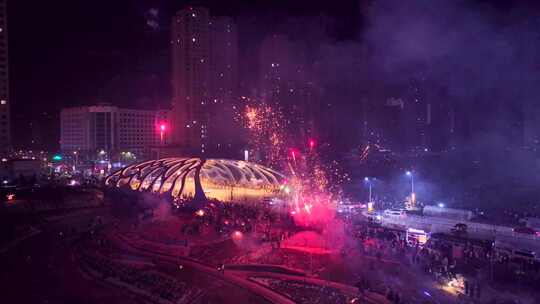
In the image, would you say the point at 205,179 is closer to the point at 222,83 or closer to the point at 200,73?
the point at 200,73

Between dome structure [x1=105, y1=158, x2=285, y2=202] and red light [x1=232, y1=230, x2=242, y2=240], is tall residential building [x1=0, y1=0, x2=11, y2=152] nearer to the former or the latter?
dome structure [x1=105, y1=158, x2=285, y2=202]

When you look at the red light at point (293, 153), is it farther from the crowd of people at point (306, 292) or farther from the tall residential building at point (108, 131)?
the crowd of people at point (306, 292)

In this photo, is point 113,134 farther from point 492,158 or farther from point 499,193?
point 492,158

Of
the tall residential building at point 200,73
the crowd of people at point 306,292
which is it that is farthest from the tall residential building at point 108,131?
the crowd of people at point 306,292

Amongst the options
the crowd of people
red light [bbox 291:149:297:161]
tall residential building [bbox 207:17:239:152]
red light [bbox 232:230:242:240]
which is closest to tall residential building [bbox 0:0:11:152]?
tall residential building [bbox 207:17:239:152]

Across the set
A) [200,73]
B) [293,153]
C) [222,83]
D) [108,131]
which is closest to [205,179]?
[293,153]

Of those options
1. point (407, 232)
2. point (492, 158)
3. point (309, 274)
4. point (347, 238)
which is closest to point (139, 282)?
point (309, 274)
